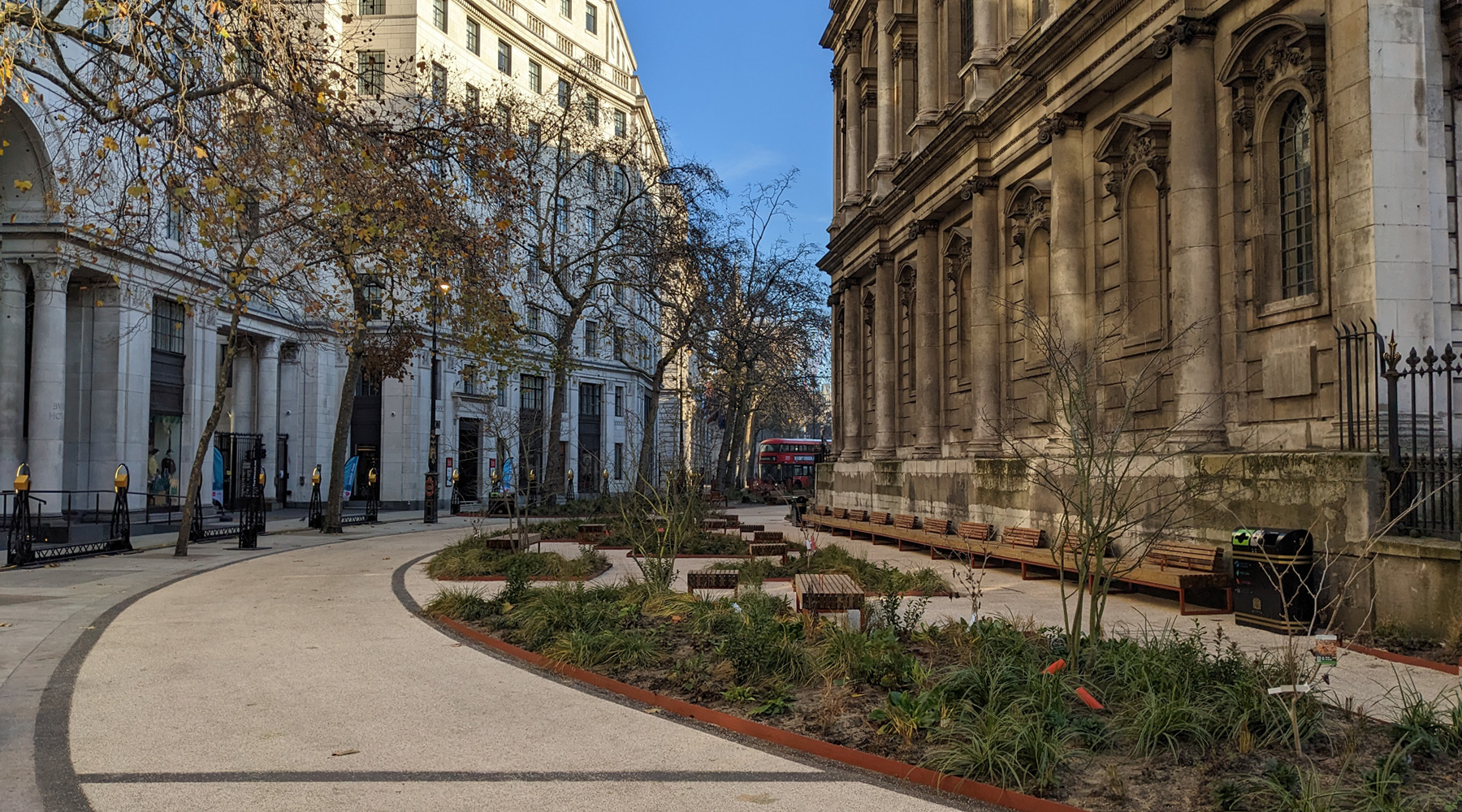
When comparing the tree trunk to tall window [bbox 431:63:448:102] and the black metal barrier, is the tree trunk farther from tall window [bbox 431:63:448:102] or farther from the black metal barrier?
tall window [bbox 431:63:448:102]

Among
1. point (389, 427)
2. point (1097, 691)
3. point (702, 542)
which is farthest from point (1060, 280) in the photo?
point (389, 427)

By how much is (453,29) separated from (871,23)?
24644mm

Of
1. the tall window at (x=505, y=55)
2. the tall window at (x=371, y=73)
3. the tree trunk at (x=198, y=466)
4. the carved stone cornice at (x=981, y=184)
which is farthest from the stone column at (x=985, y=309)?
the tall window at (x=505, y=55)

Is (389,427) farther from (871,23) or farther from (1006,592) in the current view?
(1006,592)

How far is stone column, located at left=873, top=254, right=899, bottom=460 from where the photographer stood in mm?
32969

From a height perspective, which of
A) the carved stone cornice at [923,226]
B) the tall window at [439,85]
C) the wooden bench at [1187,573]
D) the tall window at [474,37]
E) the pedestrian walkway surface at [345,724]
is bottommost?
the pedestrian walkway surface at [345,724]

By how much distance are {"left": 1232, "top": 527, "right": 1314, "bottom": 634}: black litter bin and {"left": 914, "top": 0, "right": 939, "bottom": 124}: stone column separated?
19.0 meters

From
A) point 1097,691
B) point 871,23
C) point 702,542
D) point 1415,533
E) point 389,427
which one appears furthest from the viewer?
point 389,427

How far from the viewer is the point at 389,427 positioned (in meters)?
49.9

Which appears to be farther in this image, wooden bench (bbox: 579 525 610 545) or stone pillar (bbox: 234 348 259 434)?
stone pillar (bbox: 234 348 259 434)

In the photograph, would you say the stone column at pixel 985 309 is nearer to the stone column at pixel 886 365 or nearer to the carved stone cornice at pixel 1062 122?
the carved stone cornice at pixel 1062 122

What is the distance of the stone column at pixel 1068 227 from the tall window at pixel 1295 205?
16.9ft

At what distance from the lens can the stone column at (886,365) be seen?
33.0 m

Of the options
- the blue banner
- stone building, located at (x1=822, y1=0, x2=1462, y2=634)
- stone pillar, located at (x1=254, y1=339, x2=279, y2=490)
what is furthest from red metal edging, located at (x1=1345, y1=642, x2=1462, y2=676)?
stone pillar, located at (x1=254, y1=339, x2=279, y2=490)
